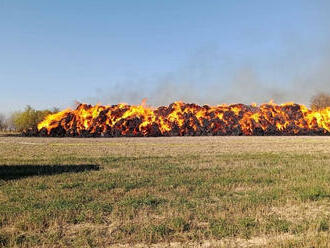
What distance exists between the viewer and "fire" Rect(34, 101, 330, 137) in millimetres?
56906

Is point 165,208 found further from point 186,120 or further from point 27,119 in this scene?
point 27,119

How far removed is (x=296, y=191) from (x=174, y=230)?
228 inches

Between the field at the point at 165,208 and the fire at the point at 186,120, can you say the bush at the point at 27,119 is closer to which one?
the fire at the point at 186,120

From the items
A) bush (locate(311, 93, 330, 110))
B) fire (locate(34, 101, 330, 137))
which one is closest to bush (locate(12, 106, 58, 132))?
fire (locate(34, 101, 330, 137))

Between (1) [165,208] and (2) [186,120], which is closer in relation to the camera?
(1) [165,208]

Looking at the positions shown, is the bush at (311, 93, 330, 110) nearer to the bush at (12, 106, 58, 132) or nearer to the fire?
the fire

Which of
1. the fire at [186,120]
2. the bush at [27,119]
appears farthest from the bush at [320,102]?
the bush at [27,119]

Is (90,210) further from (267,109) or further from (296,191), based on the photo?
(267,109)

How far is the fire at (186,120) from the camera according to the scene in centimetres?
5691

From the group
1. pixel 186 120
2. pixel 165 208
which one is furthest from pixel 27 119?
pixel 165 208

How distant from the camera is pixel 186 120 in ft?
204

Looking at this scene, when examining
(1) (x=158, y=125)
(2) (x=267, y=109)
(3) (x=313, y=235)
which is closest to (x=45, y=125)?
(1) (x=158, y=125)

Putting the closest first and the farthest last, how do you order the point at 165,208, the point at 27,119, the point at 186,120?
1. the point at 165,208
2. the point at 186,120
3. the point at 27,119

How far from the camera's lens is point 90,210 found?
9.24 metres
